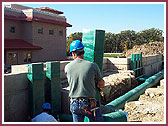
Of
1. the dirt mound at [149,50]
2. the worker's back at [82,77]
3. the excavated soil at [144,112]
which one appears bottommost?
the excavated soil at [144,112]

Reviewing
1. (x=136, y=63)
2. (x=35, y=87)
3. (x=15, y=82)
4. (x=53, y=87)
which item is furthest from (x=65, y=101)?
(x=136, y=63)

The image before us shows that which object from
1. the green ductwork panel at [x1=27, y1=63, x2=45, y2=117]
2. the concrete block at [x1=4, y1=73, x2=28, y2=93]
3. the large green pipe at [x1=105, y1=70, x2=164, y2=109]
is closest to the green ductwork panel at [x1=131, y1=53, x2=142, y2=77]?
the large green pipe at [x1=105, y1=70, x2=164, y2=109]

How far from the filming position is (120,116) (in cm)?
464

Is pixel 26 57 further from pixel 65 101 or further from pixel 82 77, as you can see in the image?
pixel 82 77

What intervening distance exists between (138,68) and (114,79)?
4130mm

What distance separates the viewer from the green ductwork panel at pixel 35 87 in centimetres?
515

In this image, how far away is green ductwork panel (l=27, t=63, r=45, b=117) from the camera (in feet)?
16.9

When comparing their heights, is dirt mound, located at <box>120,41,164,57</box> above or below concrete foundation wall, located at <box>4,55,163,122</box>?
above

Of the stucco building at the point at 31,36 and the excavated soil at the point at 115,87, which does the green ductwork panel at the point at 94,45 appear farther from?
the stucco building at the point at 31,36

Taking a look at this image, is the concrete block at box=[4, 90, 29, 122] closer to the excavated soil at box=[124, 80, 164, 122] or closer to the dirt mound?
the excavated soil at box=[124, 80, 164, 122]

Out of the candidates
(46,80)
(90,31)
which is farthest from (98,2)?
(46,80)

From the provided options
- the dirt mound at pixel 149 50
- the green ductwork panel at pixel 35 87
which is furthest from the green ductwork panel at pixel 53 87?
the dirt mound at pixel 149 50

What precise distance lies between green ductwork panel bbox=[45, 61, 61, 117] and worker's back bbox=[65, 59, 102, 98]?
2.91 meters

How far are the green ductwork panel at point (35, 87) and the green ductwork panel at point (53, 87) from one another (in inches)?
16.8
